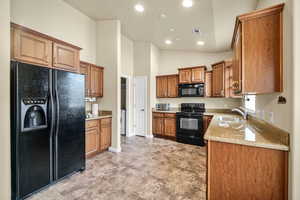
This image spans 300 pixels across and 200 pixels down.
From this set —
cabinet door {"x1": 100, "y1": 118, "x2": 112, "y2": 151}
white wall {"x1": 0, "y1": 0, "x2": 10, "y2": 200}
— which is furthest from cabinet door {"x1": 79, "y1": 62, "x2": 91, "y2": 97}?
white wall {"x1": 0, "y1": 0, "x2": 10, "y2": 200}

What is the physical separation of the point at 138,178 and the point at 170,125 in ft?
8.98

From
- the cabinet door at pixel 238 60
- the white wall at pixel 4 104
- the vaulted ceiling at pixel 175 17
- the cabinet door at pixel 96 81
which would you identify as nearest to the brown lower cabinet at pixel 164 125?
the cabinet door at pixel 96 81

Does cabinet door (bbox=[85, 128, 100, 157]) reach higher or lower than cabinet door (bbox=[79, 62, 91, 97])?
lower

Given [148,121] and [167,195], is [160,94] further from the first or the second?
[167,195]

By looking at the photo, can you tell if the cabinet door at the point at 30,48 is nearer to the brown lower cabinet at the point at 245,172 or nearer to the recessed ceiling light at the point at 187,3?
the recessed ceiling light at the point at 187,3

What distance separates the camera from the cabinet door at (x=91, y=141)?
329 cm

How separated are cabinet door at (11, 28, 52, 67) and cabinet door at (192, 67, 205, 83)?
4.00 metres

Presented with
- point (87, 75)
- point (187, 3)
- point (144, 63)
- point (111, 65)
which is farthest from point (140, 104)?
point (187, 3)

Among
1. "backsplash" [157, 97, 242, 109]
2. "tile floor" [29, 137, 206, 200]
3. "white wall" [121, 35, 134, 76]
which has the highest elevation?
"white wall" [121, 35, 134, 76]

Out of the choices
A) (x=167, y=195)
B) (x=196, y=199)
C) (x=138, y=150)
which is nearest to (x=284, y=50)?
(x=196, y=199)

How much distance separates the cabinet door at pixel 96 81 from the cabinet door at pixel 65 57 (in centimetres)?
67

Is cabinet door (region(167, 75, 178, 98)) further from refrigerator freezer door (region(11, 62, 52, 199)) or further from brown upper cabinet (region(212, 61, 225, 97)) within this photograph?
refrigerator freezer door (region(11, 62, 52, 199))

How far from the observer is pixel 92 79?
3.73 m

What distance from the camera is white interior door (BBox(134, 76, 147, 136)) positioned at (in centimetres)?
549
